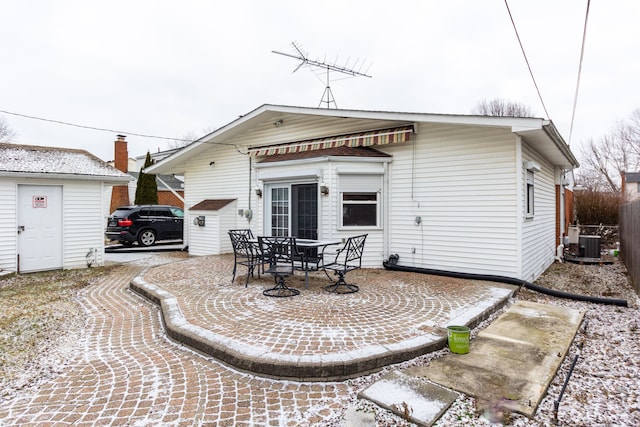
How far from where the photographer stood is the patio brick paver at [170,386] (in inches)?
94.0

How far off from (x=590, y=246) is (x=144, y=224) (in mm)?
14966

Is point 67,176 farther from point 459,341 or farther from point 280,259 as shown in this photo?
point 459,341

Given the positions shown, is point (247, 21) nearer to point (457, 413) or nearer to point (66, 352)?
point (66, 352)

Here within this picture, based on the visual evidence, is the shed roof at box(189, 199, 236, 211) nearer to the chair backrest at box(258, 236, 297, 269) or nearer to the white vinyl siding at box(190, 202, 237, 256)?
the white vinyl siding at box(190, 202, 237, 256)

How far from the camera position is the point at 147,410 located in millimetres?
2449

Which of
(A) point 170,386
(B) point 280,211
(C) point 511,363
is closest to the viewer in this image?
(A) point 170,386

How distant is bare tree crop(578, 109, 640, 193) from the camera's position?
23.8 m

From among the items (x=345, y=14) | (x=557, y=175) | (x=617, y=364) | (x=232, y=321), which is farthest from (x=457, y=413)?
(x=557, y=175)

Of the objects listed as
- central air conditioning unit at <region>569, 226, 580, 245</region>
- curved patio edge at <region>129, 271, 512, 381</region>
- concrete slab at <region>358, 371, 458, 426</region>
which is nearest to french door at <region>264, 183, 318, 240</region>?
curved patio edge at <region>129, 271, 512, 381</region>

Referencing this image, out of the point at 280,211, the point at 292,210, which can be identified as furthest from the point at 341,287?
the point at 280,211

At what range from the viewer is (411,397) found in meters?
2.62

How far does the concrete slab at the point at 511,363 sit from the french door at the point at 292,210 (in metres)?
4.66

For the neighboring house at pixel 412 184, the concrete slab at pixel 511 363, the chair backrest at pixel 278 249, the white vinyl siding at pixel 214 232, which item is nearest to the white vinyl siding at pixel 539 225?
the neighboring house at pixel 412 184

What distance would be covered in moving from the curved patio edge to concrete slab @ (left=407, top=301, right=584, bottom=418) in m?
0.22
